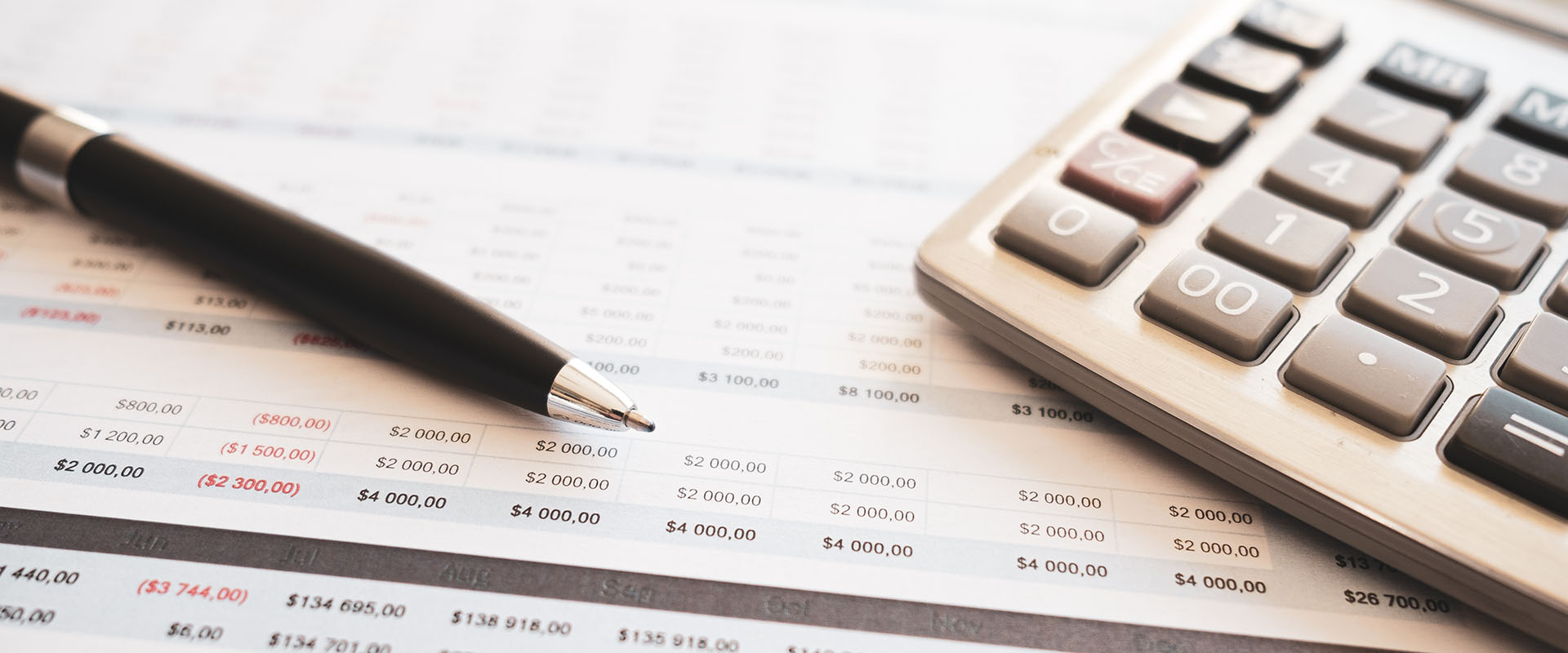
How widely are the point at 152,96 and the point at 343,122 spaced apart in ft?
0.32

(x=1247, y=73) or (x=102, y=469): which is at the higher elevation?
(x=1247, y=73)

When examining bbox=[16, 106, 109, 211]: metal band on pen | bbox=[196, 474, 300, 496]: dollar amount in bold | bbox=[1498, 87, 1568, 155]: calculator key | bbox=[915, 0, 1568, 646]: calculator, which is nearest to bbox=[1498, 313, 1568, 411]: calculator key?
bbox=[915, 0, 1568, 646]: calculator

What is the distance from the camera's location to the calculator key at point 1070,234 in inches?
11.7

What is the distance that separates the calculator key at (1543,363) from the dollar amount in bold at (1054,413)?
118mm

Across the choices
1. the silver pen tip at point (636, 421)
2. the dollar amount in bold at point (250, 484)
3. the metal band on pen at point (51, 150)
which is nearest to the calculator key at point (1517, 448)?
the silver pen tip at point (636, 421)

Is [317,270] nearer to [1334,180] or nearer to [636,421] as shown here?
[636,421]

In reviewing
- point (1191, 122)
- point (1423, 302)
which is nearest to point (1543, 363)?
point (1423, 302)

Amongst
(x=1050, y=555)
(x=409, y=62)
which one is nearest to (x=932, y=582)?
(x=1050, y=555)

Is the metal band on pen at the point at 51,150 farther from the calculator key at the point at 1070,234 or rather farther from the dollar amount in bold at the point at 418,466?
the calculator key at the point at 1070,234

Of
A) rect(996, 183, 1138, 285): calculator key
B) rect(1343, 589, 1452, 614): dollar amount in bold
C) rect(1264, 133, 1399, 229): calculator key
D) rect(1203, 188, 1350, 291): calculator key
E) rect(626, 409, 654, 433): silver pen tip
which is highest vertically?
rect(1264, 133, 1399, 229): calculator key

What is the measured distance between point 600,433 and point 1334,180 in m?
0.27

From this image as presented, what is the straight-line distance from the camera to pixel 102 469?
0.94 ft

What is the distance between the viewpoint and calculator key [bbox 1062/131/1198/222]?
32 centimetres

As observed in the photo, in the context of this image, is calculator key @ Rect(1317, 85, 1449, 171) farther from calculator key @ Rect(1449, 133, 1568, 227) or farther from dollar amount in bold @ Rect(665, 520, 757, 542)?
dollar amount in bold @ Rect(665, 520, 757, 542)
